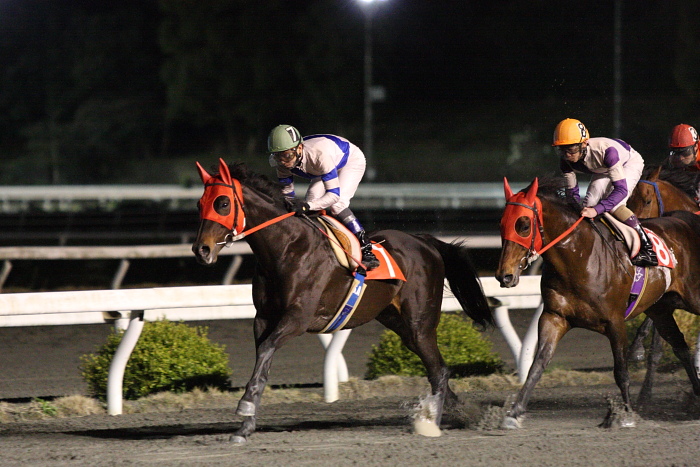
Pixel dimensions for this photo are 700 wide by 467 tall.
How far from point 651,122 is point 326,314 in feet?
94.0

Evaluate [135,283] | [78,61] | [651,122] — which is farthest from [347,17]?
[135,283]

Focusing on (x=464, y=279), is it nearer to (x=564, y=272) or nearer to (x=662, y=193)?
(x=564, y=272)

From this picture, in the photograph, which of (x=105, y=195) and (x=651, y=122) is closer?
(x=105, y=195)

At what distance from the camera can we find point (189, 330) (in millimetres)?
6039

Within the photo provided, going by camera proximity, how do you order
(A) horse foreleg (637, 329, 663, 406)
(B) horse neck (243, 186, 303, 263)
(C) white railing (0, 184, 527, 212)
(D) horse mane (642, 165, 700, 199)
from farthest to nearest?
(C) white railing (0, 184, 527, 212) < (D) horse mane (642, 165, 700, 199) < (A) horse foreleg (637, 329, 663, 406) < (B) horse neck (243, 186, 303, 263)

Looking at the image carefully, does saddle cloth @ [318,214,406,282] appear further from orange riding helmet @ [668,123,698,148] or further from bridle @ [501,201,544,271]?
orange riding helmet @ [668,123,698,148]

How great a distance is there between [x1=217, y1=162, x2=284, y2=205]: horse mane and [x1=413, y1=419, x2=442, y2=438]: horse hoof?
135 cm

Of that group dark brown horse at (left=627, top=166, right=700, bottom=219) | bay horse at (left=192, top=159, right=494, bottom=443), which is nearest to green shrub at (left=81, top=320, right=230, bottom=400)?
bay horse at (left=192, top=159, right=494, bottom=443)

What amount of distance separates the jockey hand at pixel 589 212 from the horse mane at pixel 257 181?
165cm

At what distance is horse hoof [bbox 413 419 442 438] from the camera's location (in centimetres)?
Answer: 479

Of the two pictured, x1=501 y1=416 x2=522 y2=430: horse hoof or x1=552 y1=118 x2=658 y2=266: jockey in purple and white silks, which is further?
x1=552 y1=118 x2=658 y2=266: jockey in purple and white silks

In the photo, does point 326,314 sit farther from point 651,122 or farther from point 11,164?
point 651,122

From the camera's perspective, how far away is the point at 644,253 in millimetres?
5383

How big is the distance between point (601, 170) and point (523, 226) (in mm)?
803
